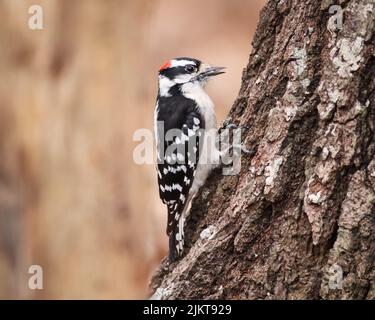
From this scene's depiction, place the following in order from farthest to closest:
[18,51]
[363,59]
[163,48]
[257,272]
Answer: [163,48] → [18,51] → [257,272] → [363,59]

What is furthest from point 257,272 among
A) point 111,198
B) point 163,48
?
point 163,48

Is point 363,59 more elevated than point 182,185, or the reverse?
point 363,59

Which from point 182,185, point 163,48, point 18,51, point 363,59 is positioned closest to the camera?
point 363,59

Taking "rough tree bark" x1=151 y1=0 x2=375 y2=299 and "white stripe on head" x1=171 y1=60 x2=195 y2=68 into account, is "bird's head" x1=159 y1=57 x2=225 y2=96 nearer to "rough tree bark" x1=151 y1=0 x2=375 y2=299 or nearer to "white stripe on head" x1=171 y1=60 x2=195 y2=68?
"white stripe on head" x1=171 y1=60 x2=195 y2=68

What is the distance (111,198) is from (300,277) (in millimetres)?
3387

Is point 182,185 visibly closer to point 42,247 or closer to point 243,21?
point 42,247

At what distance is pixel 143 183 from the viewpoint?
6664 millimetres

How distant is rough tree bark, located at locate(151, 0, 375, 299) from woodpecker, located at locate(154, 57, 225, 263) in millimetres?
791

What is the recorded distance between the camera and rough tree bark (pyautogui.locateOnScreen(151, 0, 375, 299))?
332 centimetres

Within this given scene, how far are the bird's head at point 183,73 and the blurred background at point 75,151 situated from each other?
3.25 ft

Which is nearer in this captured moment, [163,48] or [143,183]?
[143,183]

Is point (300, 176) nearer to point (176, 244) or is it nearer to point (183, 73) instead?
point (176, 244)

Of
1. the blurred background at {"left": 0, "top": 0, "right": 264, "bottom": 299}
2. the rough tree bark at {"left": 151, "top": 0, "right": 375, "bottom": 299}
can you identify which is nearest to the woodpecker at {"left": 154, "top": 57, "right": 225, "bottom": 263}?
the rough tree bark at {"left": 151, "top": 0, "right": 375, "bottom": 299}

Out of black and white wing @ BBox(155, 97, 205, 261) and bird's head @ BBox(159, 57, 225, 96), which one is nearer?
black and white wing @ BBox(155, 97, 205, 261)
